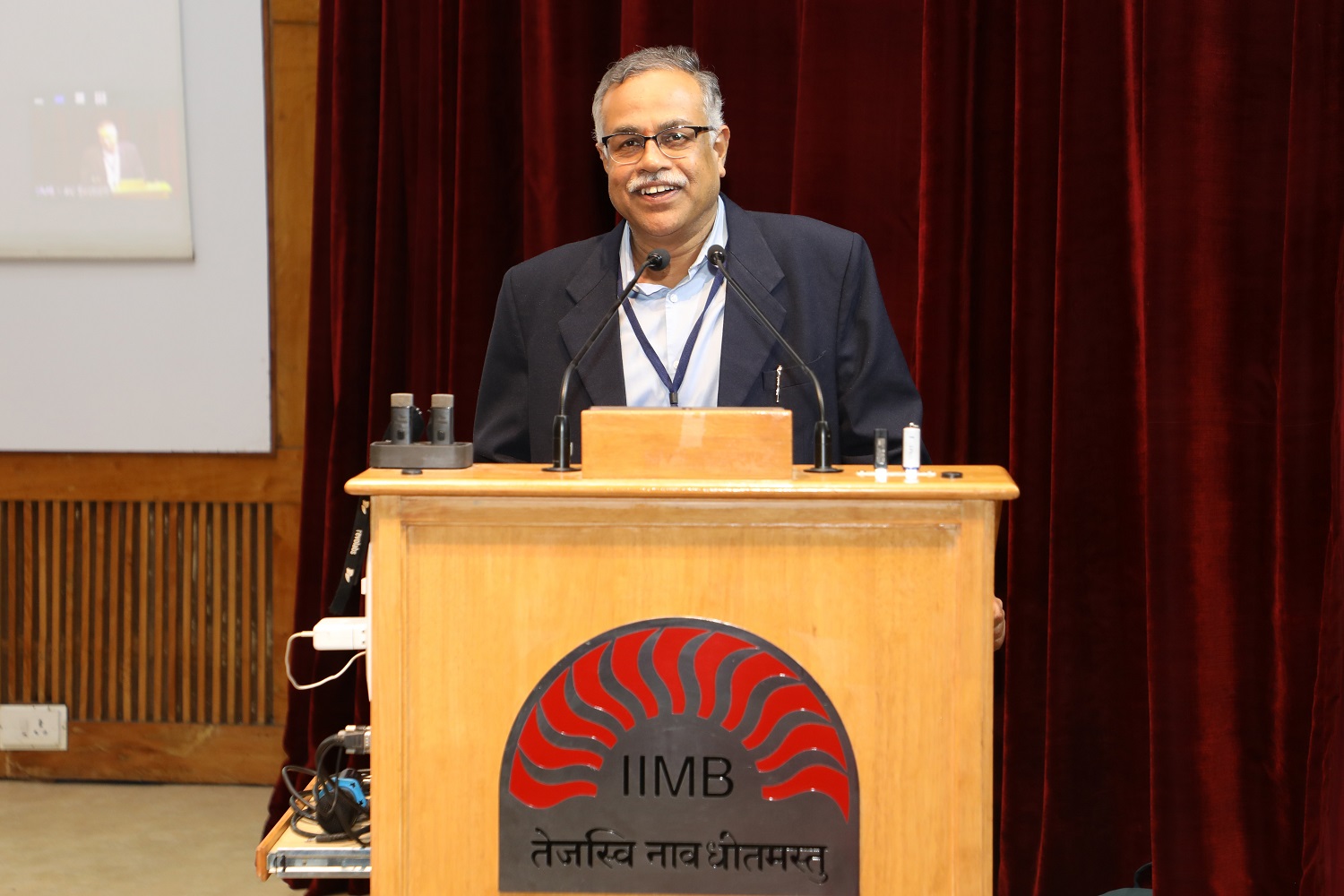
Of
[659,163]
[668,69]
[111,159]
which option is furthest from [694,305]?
[111,159]

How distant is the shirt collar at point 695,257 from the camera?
2.09 metres

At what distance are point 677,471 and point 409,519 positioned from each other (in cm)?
30

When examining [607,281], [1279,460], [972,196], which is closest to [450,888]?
[607,281]

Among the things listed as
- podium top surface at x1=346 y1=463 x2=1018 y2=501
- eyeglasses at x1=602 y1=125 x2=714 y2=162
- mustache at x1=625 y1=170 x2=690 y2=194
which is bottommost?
podium top surface at x1=346 y1=463 x2=1018 y2=501

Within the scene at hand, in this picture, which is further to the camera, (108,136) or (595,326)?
(108,136)

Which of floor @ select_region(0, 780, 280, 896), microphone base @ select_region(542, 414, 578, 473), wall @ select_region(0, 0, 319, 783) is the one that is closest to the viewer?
microphone base @ select_region(542, 414, 578, 473)

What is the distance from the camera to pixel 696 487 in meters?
1.27

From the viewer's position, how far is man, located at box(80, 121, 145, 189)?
306 centimetres

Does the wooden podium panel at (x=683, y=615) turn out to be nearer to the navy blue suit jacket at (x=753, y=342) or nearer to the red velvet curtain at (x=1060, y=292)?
the navy blue suit jacket at (x=753, y=342)

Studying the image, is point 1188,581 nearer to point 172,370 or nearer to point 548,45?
point 548,45

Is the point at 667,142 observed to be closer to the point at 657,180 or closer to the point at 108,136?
the point at 657,180

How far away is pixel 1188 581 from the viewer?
212 cm

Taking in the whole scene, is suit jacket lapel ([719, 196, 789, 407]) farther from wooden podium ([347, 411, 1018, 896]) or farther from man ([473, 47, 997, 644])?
wooden podium ([347, 411, 1018, 896])

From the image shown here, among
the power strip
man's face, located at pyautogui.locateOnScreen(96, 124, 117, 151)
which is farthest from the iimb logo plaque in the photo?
man's face, located at pyautogui.locateOnScreen(96, 124, 117, 151)
